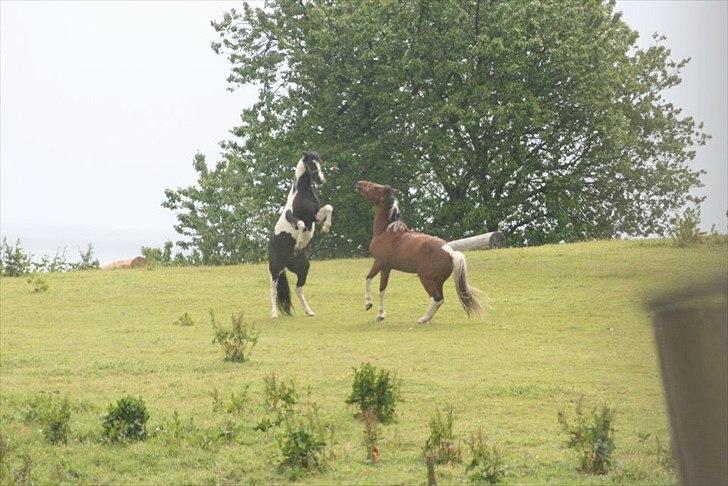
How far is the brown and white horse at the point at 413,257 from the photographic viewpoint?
14945 mm

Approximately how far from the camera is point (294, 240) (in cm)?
1670

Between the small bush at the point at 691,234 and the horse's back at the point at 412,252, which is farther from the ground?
the horse's back at the point at 412,252

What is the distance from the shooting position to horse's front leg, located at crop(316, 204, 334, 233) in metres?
16.2

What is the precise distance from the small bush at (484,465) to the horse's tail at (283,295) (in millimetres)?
9025

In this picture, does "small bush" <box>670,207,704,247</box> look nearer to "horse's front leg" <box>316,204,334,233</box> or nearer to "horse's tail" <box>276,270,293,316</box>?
"horse's front leg" <box>316,204,334,233</box>

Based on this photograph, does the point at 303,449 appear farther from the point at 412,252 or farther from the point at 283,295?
the point at 283,295

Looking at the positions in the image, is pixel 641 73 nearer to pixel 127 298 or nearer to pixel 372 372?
pixel 127 298

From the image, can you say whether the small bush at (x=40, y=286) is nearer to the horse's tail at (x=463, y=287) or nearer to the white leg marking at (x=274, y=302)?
the white leg marking at (x=274, y=302)

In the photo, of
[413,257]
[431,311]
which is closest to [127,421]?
[431,311]

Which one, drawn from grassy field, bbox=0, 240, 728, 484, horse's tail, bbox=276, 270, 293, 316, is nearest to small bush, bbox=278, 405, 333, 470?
grassy field, bbox=0, 240, 728, 484

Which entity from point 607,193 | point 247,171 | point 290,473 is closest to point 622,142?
point 607,193

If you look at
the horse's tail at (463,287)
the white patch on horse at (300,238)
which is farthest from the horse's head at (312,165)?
the horse's tail at (463,287)

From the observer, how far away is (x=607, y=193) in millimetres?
30172

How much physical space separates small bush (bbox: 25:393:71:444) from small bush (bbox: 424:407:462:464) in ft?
9.91
